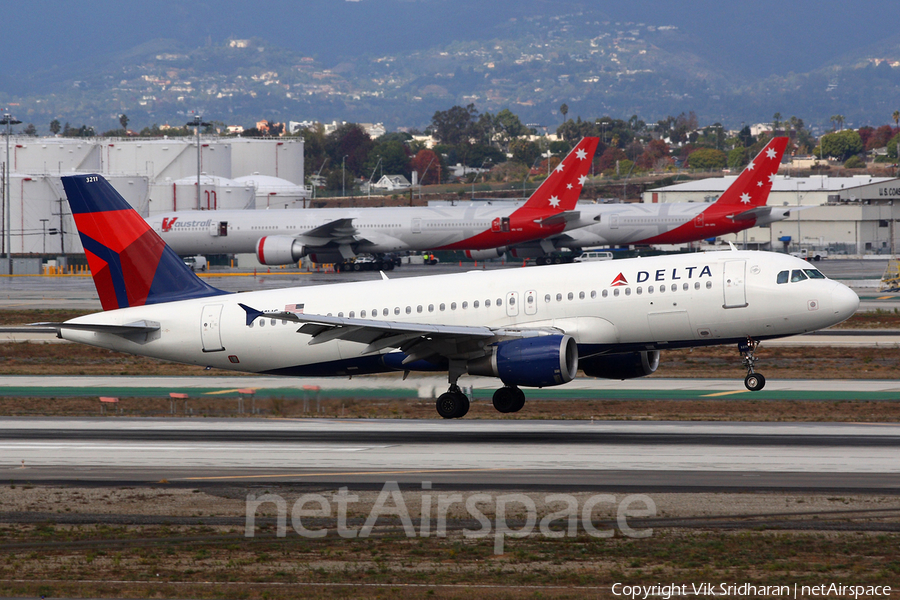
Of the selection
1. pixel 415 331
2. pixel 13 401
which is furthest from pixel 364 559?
pixel 13 401

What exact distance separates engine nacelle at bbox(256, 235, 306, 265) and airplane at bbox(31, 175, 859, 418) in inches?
2192

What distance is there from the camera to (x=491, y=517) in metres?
19.4

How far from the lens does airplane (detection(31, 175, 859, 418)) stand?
96.9ft

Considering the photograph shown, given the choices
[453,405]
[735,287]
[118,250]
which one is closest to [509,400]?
[453,405]

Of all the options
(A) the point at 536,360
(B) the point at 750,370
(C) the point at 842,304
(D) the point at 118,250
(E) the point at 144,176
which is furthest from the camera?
(E) the point at 144,176

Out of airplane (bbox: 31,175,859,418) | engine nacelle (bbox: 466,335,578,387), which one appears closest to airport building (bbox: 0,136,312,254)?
airplane (bbox: 31,175,859,418)

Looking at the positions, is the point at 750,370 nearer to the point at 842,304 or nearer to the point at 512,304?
the point at 842,304

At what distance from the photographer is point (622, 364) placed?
31.5m

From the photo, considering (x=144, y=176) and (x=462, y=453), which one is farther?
(x=144, y=176)

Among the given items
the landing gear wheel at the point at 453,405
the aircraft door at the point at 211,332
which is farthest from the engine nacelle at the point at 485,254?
the landing gear wheel at the point at 453,405

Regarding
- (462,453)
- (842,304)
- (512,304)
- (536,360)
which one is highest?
(842,304)

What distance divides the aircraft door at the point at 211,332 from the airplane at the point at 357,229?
188 feet

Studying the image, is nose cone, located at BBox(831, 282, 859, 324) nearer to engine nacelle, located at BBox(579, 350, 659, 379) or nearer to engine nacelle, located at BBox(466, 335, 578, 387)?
engine nacelle, located at BBox(579, 350, 659, 379)

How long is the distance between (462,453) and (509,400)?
5.30 meters
